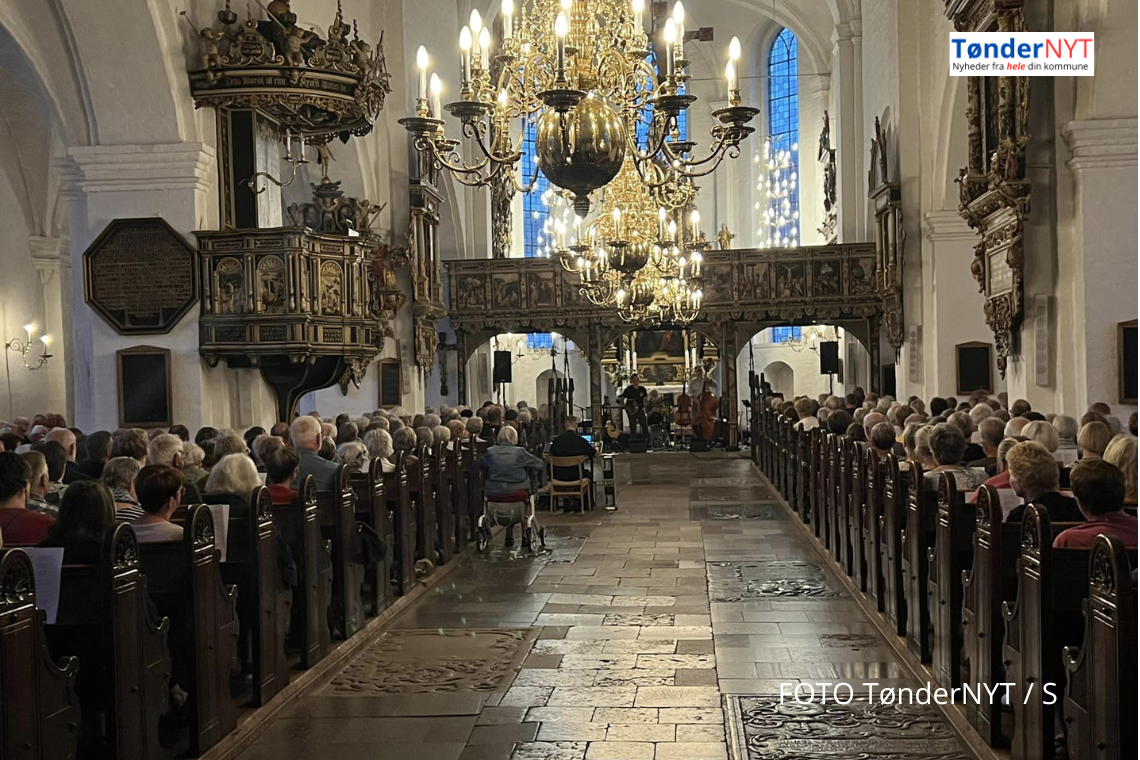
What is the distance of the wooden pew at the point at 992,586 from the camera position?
4.87 meters

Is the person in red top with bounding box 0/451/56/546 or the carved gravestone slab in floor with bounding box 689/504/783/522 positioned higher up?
the person in red top with bounding box 0/451/56/546

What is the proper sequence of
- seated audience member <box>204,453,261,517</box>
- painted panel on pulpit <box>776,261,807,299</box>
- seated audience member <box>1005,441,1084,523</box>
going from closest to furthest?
seated audience member <box>1005,441,1084,523</box> → seated audience member <box>204,453,261,517</box> → painted panel on pulpit <box>776,261,807,299</box>

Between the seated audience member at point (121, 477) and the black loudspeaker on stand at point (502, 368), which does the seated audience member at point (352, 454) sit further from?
the black loudspeaker on stand at point (502, 368)

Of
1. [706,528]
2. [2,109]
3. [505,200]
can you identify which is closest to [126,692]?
[706,528]

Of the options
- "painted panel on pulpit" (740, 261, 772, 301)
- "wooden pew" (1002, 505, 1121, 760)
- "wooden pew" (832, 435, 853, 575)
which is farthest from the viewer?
"painted panel on pulpit" (740, 261, 772, 301)

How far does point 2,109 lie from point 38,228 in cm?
205

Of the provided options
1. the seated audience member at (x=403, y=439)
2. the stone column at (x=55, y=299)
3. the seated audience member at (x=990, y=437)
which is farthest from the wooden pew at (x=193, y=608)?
the stone column at (x=55, y=299)

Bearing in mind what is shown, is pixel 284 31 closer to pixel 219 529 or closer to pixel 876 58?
pixel 219 529

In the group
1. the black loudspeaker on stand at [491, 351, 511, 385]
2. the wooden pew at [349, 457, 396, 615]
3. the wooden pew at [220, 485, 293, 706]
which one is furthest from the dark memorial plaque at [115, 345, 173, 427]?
the black loudspeaker on stand at [491, 351, 511, 385]

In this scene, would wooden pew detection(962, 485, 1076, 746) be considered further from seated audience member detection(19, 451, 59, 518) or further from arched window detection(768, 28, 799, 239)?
arched window detection(768, 28, 799, 239)

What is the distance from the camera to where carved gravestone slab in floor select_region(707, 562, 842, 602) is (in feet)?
28.9

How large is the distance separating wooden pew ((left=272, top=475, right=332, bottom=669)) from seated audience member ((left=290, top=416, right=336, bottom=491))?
1073 millimetres

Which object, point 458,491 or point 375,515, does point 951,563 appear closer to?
point 375,515

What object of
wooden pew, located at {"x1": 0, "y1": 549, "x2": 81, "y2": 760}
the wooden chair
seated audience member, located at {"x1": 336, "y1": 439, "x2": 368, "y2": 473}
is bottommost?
the wooden chair
